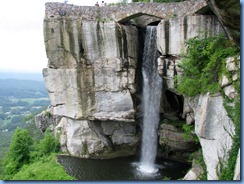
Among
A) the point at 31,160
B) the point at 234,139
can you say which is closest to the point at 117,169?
the point at 31,160

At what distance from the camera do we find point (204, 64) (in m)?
15.6

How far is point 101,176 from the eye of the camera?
1856 cm

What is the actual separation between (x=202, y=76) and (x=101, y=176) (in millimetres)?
8642

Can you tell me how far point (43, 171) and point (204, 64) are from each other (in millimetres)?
11590

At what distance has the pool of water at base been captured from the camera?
18.4 meters

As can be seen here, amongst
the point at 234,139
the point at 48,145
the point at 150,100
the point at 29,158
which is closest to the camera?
the point at 234,139

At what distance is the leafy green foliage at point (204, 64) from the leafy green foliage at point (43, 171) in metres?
8.80

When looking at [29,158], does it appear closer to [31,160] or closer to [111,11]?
[31,160]

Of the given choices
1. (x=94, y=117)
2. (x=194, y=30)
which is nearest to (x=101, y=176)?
(x=94, y=117)

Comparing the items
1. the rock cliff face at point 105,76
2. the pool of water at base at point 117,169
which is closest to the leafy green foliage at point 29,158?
the pool of water at base at point 117,169

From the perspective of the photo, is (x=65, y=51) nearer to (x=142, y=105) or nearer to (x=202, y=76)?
(x=142, y=105)

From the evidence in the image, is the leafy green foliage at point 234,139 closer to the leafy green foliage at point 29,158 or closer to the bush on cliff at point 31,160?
the bush on cliff at point 31,160

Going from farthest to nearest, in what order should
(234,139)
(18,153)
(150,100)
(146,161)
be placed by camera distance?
(18,153), (150,100), (146,161), (234,139)

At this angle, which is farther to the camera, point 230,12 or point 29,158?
point 29,158
